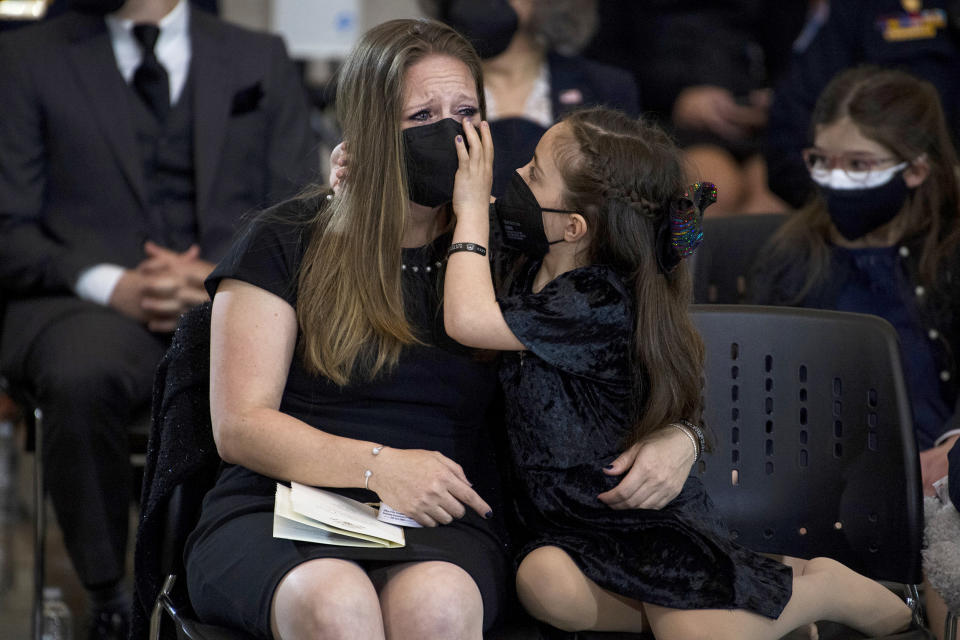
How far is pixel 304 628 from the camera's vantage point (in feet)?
5.57

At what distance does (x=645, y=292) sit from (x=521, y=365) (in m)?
0.25

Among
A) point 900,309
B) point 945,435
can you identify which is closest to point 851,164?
point 900,309

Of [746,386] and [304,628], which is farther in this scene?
[746,386]

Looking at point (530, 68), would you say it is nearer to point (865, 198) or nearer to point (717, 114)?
point (717, 114)

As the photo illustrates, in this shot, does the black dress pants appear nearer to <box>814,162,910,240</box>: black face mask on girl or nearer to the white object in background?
<box>814,162,910,240</box>: black face mask on girl

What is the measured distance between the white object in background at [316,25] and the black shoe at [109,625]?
108 inches

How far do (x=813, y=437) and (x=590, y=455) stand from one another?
45 centimetres

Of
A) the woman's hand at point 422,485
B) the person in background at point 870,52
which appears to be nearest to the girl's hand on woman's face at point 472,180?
the woman's hand at point 422,485

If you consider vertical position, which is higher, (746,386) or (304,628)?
(746,386)

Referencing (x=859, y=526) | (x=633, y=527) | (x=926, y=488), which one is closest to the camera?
(x=633, y=527)

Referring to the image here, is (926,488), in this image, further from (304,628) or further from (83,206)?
(83,206)

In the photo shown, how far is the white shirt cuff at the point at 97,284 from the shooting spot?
3.11 meters

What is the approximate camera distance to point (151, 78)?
331 cm

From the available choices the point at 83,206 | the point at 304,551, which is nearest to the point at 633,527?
the point at 304,551
